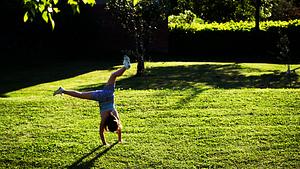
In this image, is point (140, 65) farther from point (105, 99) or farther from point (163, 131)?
point (105, 99)

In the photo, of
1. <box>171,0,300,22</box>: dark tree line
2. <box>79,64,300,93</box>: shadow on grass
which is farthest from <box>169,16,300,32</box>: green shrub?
<box>171,0,300,22</box>: dark tree line

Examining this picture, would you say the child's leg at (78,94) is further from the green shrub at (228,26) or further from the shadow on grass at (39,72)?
the green shrub at (228,26)

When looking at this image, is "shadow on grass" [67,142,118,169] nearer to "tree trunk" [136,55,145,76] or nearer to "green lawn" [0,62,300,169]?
"green lawn" [0,62,300,169]

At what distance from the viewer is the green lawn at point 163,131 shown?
5.92m

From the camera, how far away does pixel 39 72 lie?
1528 centimetres

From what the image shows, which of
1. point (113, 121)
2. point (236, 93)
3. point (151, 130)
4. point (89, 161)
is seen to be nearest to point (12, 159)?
point (89, 161)

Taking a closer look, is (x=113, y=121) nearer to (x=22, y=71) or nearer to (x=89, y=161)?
(x=89, y=161)

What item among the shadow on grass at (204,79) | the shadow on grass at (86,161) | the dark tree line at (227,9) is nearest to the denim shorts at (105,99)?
the shadow on grass at (86,161)

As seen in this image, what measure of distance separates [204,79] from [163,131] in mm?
5964

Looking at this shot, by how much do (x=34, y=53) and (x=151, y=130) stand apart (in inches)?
496

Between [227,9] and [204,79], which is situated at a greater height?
[227,9]

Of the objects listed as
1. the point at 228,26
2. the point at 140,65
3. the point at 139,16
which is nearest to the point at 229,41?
the point at 228,26

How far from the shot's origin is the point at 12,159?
20.1ft

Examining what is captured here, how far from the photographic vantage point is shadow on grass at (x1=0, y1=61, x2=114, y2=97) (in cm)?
1302
